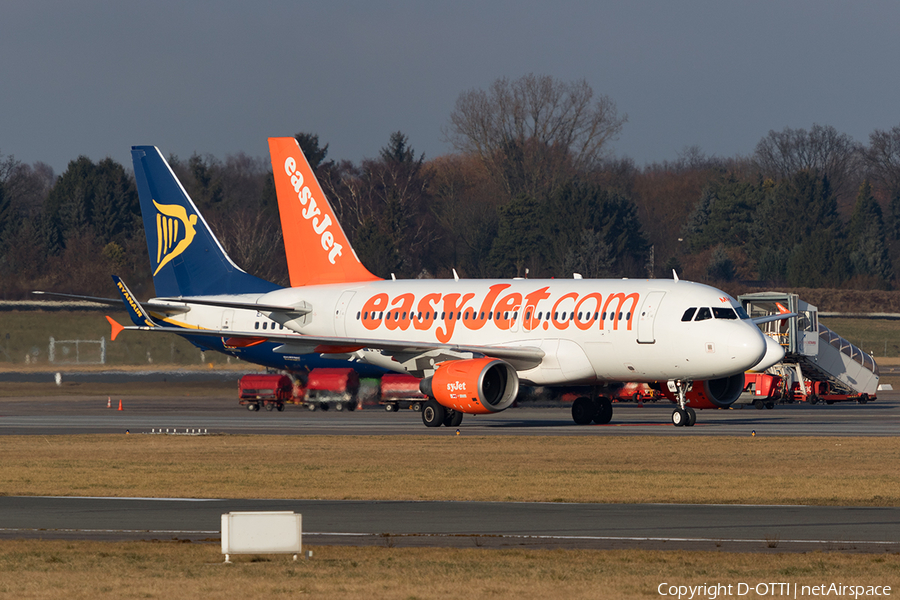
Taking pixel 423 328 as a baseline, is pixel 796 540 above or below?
below

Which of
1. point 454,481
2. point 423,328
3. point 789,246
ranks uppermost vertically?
point 789,246

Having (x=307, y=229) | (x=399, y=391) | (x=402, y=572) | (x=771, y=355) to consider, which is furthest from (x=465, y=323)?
(x=402, y=572)

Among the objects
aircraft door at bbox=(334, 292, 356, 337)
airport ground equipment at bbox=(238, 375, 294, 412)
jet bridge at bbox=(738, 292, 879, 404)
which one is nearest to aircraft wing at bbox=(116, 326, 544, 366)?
aircraft door at bbox=(334, 292, 356, 337)

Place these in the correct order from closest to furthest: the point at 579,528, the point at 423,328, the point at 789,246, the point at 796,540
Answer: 1. the point at 796,540
2. the point at 579,528
3. the point at 423,328
4. the point at 789,246

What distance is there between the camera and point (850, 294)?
112 m

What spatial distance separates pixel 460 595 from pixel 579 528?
5.17 meters

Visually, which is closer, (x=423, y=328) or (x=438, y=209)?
(x=423, y=328)

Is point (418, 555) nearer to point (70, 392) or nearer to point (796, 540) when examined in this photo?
point (796, 540)

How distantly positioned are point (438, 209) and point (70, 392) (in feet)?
249

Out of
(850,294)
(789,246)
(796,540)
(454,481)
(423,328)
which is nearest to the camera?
(796,540)

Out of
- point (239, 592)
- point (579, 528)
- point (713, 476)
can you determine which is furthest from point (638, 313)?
point (239, 592)

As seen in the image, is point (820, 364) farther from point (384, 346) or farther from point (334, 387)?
point (384, 346)

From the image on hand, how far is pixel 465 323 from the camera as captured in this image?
4419 cm

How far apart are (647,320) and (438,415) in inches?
268
